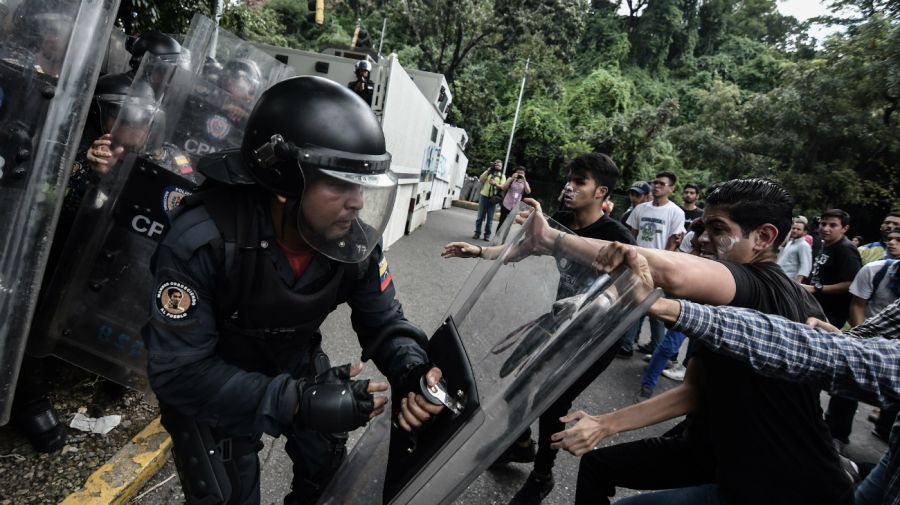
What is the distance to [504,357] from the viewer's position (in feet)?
3.70

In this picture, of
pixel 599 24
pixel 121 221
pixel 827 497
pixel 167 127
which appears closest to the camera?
pixel 827 497

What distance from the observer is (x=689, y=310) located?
118 cm

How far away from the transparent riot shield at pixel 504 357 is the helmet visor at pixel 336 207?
16.2 inches

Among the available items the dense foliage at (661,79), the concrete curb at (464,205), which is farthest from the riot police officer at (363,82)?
the concrete curb at (464,205)

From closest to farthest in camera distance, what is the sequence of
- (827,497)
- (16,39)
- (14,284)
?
(827,497), (16,39), (14,284)

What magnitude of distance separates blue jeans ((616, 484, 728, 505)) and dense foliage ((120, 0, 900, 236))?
5.80 m

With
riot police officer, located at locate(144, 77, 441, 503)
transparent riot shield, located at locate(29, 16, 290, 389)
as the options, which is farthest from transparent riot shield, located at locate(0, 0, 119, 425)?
riot police officer, located at locate(144, 77, 441, 503)

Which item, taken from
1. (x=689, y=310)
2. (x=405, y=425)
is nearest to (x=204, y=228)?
(x=405, y=425)

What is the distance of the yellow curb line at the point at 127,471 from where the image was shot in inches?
75.3

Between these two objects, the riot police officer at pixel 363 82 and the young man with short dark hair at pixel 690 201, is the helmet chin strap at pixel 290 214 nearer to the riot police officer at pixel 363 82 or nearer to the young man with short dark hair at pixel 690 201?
the riot police officer at pixel 363 82

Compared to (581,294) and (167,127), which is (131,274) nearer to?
(167,127)

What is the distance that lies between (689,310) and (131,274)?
222 centimetres

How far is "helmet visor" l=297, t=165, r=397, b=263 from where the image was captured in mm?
1357

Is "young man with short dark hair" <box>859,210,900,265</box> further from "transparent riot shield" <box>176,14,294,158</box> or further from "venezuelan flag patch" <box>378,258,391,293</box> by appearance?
"transparent riot shield" <box>176,14,294,158</box>
